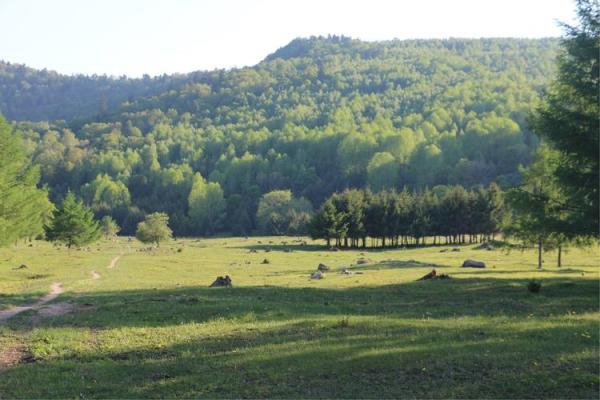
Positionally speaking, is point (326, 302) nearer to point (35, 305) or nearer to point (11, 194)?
point (35, 305)

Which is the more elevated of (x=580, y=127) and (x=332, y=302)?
(x=580, y=127)

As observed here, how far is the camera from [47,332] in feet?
74.5

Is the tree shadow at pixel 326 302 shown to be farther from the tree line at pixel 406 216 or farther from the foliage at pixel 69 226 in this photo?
the tree line at pixel 406 216

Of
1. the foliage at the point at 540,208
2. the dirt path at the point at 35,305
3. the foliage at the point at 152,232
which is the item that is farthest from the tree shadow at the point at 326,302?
the foliage at the point at 152,232

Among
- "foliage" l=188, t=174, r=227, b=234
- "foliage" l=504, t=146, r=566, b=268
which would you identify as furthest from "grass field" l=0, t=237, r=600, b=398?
"foliage" l=188, t=174, r=227, b=234

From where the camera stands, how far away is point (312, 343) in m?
Result: 18.4

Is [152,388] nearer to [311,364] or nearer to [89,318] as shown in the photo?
[311,364]

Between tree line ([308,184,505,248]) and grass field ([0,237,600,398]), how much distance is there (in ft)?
228

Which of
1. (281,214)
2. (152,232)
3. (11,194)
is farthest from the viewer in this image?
(281,214)

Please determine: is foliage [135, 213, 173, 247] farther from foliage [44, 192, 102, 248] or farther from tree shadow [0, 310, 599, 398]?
tree shadow [0, 310, 599, 398]

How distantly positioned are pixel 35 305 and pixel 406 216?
8670 cm

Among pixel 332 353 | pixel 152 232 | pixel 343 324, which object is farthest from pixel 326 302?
pixel 152 232

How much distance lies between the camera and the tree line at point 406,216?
10588 centimetres

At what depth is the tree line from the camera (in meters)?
106
